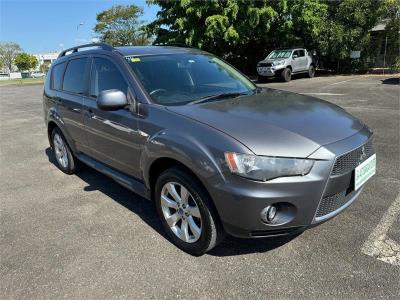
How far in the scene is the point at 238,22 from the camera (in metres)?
24.4

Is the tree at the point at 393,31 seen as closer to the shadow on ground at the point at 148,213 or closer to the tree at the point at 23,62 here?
the shadow on ground at the point at 148,213

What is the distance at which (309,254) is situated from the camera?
10.3 ft

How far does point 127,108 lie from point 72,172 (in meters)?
2.41

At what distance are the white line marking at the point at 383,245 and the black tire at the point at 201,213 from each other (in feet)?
4.15

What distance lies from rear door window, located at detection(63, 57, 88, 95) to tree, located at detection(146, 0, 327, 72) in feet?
64.0

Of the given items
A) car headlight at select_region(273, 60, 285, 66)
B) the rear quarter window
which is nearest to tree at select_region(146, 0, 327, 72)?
car headlight at select_region(273, 60, 285, 66)

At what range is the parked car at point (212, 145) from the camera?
105 inches

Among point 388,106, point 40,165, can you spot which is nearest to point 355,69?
point 388,106

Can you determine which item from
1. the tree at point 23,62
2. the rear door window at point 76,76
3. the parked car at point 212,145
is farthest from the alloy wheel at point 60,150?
the tree at point 23,62

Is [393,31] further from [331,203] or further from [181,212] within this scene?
[181,212]

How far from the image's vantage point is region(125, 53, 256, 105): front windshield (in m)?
3.65

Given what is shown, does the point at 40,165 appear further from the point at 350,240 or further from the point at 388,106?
the point at 388,106

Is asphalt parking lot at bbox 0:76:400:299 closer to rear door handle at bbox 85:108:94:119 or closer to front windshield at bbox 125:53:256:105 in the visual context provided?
rear door handle at bbox 85:108:94:119

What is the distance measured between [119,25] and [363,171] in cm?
5759
